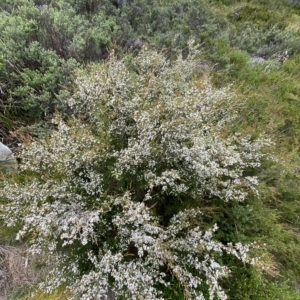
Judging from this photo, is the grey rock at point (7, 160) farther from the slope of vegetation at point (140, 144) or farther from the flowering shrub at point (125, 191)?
the flowering shrub at point (125, 191)

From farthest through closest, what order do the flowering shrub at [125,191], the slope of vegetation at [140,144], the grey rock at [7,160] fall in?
the grey rock at [7,160] → the slope of vegetation at [140,144] → the flowering shrub at [125,191]

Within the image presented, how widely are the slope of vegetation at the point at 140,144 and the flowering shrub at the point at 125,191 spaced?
2cm

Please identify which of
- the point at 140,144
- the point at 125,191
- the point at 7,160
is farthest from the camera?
the point at 7,160

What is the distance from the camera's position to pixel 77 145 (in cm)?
245

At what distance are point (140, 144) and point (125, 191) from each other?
0.58 meters

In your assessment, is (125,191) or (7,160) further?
(7,160)

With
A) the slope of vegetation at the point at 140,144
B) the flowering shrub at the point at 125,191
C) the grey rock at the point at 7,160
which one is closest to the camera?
the flowering shrub at the point at 125,191

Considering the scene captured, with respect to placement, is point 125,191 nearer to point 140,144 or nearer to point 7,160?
point 140,144

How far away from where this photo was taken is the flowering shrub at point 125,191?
227 cm

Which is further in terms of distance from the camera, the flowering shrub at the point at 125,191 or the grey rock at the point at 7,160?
the grey rock at the point at 7,160

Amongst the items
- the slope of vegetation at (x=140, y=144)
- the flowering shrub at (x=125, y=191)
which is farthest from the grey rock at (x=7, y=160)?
the flowering shrub at (x=125, y=191)

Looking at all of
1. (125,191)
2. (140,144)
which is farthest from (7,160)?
(140,144)

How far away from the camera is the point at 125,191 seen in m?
2.68

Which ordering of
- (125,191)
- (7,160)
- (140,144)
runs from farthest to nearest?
(7,160) → (125,191) → (140,144)
